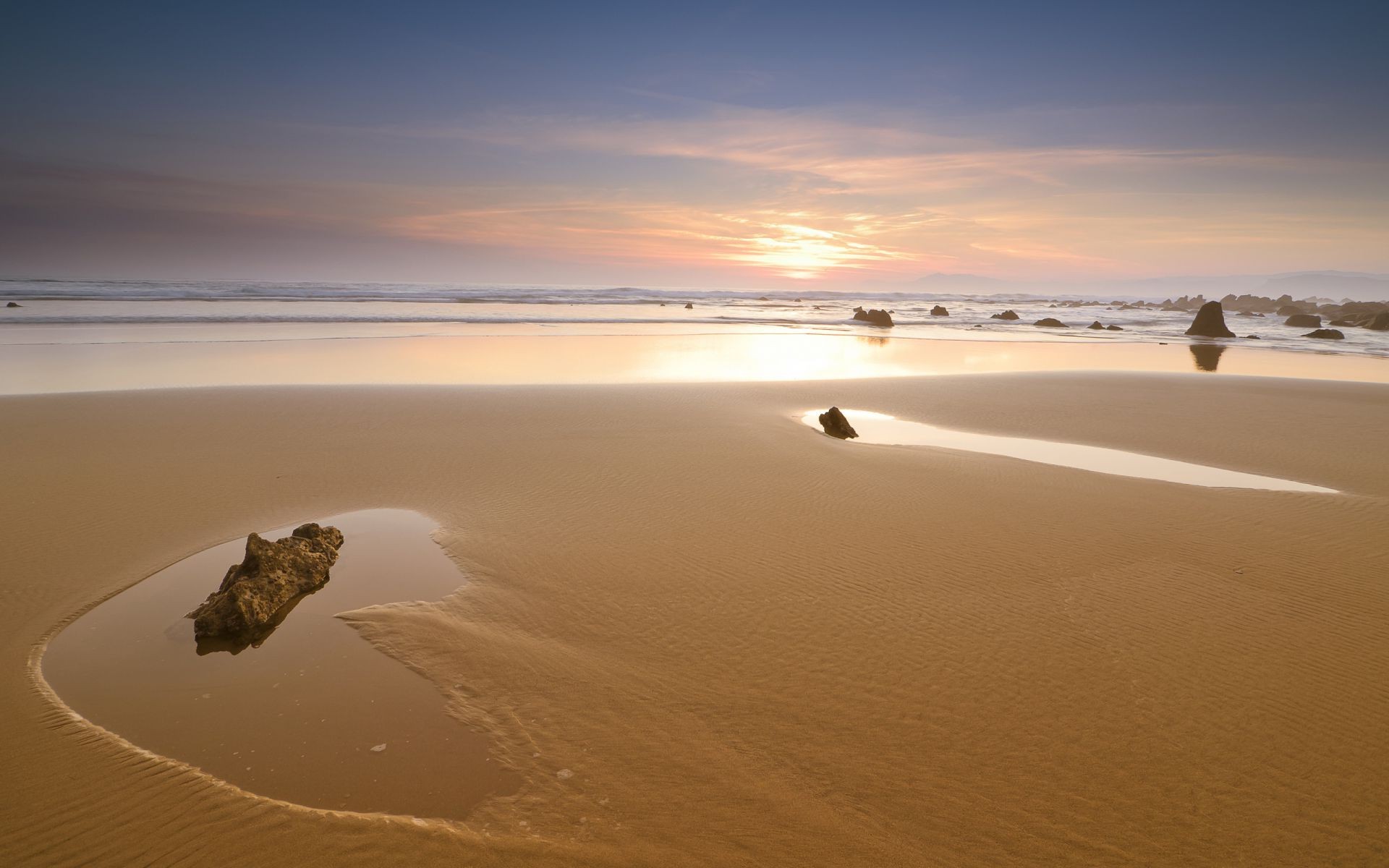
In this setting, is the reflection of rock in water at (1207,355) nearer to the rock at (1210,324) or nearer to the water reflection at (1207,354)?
the water reflection at (1207,354)

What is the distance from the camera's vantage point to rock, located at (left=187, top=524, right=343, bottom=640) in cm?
543

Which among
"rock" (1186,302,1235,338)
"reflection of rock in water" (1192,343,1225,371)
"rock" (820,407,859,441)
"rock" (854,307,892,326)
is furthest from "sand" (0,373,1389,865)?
"rock" (1186,302,1235,338)

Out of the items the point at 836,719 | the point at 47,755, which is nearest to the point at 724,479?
the point at 836,719

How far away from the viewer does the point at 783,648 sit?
5605 mm

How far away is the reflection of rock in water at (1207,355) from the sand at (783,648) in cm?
1799

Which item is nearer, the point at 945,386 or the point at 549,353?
the point at 945,386

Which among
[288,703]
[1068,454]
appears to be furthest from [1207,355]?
[288,703]

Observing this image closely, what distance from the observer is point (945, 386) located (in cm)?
2022

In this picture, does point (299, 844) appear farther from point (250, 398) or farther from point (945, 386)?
point (945, 386)

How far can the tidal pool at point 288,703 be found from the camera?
3932 millimetres

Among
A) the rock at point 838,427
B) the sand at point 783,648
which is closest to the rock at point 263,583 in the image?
the sand at point 783,648

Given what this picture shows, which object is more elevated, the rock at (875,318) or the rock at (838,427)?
the rock at (875,318)

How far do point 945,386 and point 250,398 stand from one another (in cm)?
1897

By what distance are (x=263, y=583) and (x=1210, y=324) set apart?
55.5 m
